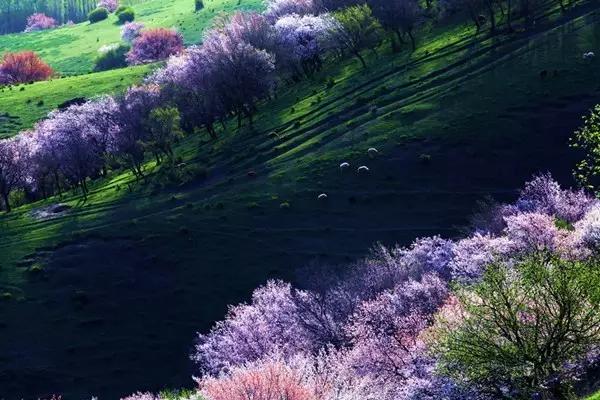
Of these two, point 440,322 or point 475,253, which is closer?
point 440,322

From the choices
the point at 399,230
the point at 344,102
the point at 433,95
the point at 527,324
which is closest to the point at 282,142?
the point at 344,102

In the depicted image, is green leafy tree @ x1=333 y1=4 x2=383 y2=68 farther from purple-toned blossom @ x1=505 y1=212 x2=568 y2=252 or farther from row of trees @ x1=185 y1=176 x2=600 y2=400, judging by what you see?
purple-toned blossom @ x1=505 y1=212 x2=568 y2=252

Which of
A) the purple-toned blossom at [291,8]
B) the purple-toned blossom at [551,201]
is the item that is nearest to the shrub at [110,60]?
the purple-toned blossom at [291,8]

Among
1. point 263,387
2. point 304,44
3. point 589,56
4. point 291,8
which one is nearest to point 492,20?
point 589,56

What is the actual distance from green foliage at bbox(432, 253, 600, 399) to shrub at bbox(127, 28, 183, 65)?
534 feet

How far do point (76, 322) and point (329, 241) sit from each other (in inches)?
1206

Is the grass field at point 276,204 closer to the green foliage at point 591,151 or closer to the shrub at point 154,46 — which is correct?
the green foliage at point 591,151

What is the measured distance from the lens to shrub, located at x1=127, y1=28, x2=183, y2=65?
7480 inches

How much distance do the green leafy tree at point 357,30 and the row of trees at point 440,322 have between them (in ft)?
171

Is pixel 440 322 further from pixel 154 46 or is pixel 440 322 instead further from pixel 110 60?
pixel 110 60

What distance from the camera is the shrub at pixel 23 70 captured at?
192 m

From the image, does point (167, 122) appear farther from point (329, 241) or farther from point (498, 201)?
point (498, 201)

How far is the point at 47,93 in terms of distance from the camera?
158m

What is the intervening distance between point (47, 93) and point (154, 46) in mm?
42330
